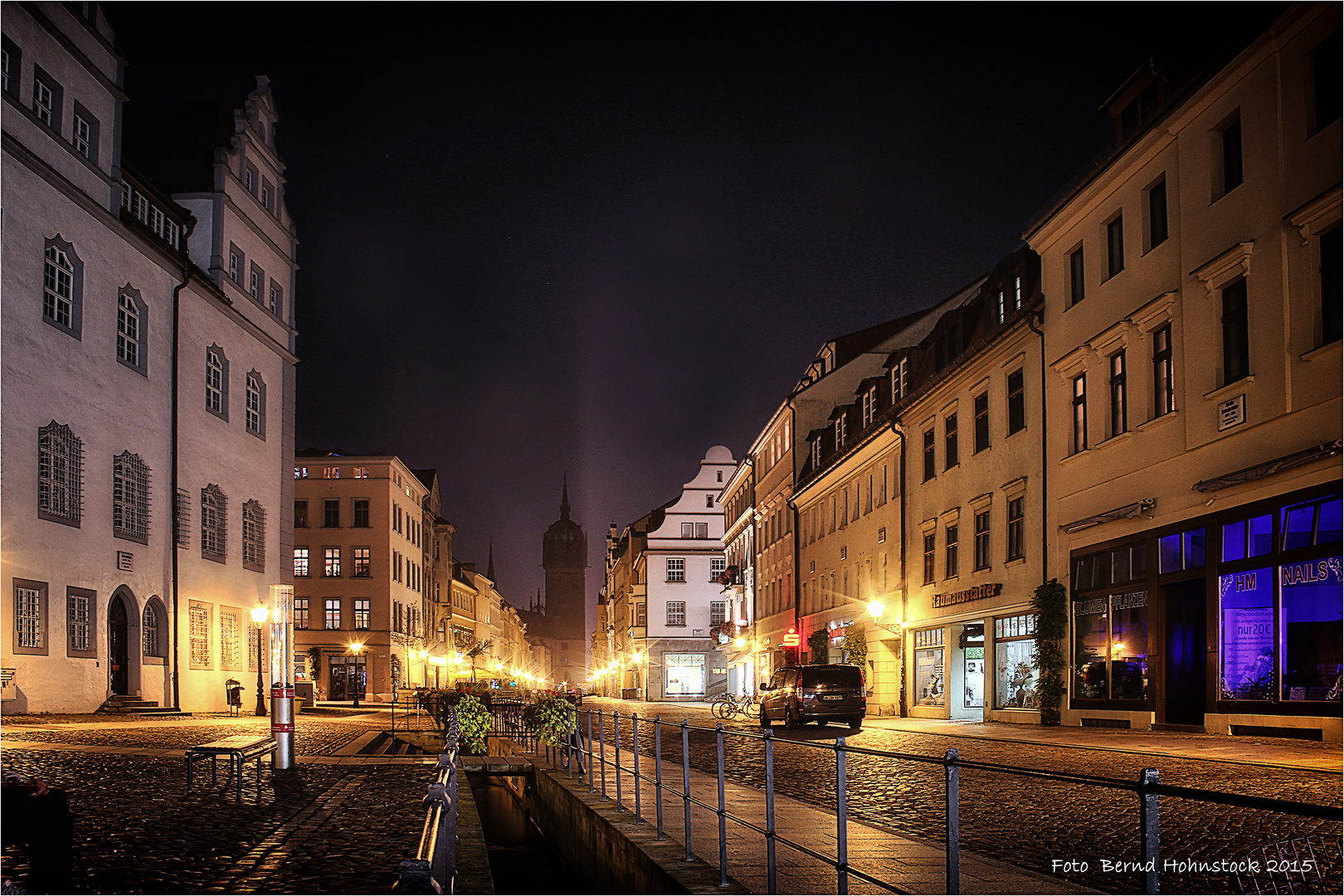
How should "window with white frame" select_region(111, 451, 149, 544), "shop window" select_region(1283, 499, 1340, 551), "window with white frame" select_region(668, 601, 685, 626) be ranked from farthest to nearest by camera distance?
"window with white frame" select_region(668, 601, 685, 626) → "window with white frame" select_region(111, 451, 149, 544) → "shop window" select_region(1283, 499, 1340, 551)

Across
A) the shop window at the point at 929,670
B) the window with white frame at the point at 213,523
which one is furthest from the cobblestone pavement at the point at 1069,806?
the window with white frame at the point at 213,523

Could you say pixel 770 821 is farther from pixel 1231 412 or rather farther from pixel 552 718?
pixel 1231 412

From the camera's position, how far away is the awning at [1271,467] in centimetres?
1730

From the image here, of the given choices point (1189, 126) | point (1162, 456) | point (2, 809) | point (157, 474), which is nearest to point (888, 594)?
point (1162, 456)

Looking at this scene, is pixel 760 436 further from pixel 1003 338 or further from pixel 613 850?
pixel 613 850

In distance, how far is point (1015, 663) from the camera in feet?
95.3

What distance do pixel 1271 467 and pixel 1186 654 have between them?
487 centimetres

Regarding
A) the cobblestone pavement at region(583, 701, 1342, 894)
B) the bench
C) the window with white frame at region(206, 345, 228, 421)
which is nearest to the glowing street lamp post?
the bench

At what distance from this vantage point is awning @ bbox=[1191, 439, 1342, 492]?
17.3 m

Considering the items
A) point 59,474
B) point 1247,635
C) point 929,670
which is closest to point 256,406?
point 59,474

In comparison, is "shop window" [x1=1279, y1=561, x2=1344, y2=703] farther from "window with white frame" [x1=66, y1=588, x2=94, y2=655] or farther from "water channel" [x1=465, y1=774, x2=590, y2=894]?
"window with white frame" [x1=66, y1=588, x2=94, y2=655]

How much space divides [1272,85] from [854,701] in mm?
16672

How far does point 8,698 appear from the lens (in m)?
29.9

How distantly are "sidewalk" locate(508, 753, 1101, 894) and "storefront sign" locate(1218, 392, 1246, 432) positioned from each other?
11.2 m
